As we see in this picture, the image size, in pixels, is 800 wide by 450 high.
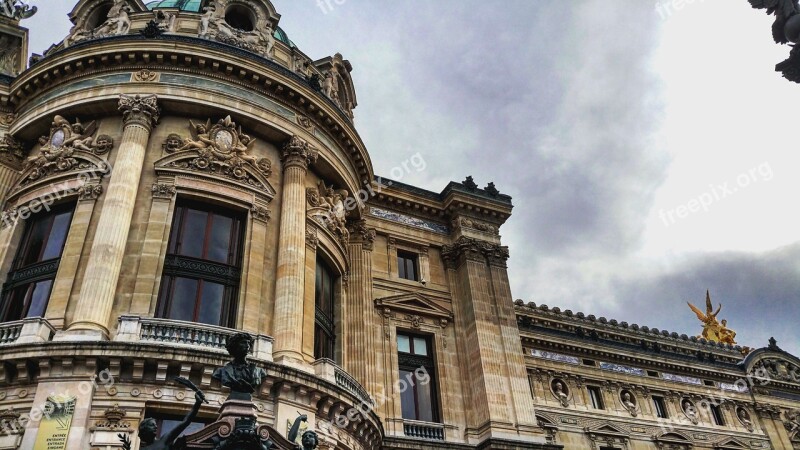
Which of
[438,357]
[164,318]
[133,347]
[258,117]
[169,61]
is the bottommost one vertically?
[133,347]

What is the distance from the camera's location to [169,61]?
21031 millimetres

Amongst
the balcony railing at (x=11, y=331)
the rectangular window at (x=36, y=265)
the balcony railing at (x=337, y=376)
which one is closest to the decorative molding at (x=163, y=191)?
the rectangular window at (x=36, y=265)

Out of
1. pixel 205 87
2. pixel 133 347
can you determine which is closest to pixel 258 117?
pixel 205 87

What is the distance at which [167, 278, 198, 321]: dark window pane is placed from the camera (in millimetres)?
17906

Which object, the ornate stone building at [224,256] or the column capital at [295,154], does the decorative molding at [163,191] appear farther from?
the column capital at [295,154]

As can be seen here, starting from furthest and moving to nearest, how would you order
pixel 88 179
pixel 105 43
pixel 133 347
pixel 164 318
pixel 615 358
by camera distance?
pixel 615 358 → pixel 105 43 → pixel 88 179 → pixel 164 318 → pixel 133 347

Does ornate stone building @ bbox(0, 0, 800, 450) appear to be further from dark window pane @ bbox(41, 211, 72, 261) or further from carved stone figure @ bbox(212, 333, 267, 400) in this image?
carved stone figure @ bbox(212, 333, 267, 400)

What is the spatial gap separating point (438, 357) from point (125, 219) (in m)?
12.2

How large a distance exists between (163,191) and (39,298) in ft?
14.5

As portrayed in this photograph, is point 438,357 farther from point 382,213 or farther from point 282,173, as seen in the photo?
point 282,173

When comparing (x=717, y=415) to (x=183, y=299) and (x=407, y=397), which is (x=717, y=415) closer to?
(x=407, y=397)

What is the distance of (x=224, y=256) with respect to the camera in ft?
64.2

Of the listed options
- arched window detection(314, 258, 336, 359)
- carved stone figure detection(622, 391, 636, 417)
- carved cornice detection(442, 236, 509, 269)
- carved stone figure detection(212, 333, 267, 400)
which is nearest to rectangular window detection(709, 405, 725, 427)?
carved stone figure detection(622, 391, 636, 417)

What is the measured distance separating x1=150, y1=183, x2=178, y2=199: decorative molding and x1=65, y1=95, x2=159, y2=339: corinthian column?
508mm
